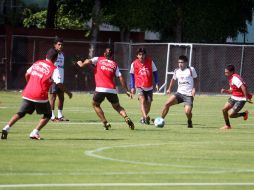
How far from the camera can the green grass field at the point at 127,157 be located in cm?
1327

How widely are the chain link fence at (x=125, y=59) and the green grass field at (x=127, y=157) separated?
72.0 feet

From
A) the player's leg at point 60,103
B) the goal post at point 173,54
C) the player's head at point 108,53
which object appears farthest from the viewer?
the goal post at point 173,54

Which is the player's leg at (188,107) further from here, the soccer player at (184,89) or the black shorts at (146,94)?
the black shorts at (146,94)

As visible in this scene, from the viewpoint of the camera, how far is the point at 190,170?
48.5 ft

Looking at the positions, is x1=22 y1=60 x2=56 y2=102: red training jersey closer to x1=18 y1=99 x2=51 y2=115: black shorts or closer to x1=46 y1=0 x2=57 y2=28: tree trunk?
x1=18 y1=99 x2=51 y2=115: black shorts

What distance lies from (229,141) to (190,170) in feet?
19.5

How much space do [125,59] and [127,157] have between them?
33.4 meters

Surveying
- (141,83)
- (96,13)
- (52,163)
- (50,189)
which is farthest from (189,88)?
(96,13)

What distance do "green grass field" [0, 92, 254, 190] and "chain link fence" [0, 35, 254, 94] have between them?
72.0ft

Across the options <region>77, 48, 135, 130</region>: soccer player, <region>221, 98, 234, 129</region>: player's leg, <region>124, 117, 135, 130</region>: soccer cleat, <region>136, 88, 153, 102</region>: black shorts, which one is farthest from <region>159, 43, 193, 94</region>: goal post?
<region>124, 117, 135, 130</region>: soccer cleat

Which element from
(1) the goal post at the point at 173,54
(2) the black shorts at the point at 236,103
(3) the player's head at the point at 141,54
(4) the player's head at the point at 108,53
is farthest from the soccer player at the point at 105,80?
(1) the goal post at the point at 173,54

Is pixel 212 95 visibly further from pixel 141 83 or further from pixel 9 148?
pixel 9 148

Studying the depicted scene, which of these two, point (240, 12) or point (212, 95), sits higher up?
Result: point (240, 12)

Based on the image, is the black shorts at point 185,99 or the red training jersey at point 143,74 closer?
the black shorts at point 185,99
